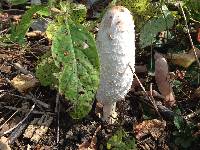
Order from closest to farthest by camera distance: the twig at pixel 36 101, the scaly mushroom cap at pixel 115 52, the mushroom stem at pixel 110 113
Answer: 1. the scaly mushroom cap at pixel 115 52
2. the mushroom stem at pixel 110 113
3. the twig at pixel 36 101

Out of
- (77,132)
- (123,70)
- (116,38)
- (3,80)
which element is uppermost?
(116,38)

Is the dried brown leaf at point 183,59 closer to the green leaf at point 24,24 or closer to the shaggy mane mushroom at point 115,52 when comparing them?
the shaggy mane mushroom at point 115,52

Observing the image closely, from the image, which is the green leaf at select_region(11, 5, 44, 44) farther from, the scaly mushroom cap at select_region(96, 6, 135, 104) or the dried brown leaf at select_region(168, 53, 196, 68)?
the dried brown leaf at select_region(168, 53, 196, 68)

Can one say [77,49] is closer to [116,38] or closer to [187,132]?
[116,38]

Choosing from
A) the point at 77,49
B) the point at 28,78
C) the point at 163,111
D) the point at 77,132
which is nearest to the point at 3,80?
the point at 28,78

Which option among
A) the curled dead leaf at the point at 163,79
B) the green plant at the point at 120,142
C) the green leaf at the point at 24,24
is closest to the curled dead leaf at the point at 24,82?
the green leaf at the point at 24,24
